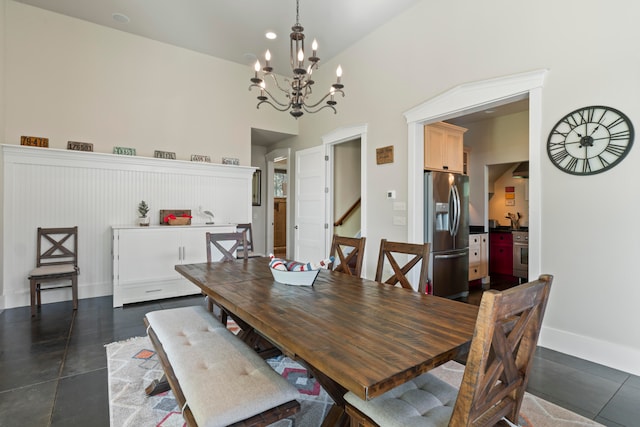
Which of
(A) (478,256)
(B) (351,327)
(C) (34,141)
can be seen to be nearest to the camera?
(B) (351,327)

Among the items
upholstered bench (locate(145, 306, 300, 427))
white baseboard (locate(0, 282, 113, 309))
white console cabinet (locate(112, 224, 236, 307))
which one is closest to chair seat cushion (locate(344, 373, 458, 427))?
upholstered bench (locate(145, 306, 300, 427))

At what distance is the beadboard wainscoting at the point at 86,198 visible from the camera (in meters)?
3.70

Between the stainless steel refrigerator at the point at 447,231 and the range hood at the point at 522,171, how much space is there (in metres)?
2.32

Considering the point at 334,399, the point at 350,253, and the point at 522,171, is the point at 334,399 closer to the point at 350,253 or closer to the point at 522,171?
the point at 350,253

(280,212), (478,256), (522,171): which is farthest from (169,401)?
(280,212)

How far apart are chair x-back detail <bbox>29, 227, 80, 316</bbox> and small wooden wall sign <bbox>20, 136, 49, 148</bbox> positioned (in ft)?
3.38

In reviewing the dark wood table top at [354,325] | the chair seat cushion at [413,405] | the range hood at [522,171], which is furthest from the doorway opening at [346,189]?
the chair seat cushion at [413,405]

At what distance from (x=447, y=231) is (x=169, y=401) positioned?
3503 mm

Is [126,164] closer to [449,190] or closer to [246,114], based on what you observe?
[246,114]

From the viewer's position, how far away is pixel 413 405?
117 centimetres

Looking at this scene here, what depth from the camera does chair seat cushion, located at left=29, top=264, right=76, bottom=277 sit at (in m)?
3.41

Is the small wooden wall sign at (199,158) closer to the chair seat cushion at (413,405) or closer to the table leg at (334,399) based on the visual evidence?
the table leg at (334,399)

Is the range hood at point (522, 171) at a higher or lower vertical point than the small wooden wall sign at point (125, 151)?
lower

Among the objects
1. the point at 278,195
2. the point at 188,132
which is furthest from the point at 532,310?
the point at 278,195
